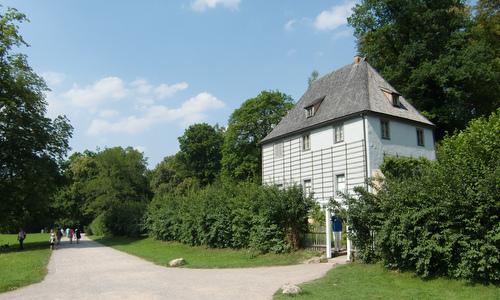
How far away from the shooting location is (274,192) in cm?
1983

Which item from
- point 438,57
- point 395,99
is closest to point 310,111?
point 395,99

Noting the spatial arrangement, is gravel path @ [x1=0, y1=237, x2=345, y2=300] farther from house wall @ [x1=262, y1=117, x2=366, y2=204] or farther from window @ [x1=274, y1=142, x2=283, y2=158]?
window @ [x1=274, y1=142, x2=283, y2=158]

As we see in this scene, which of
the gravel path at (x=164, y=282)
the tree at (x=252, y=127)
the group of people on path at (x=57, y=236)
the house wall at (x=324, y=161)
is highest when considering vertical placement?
the tree at (x=252, y=127)

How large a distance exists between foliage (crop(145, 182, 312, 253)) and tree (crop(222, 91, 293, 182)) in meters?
20.6

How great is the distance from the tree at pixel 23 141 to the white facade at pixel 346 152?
59.5ft

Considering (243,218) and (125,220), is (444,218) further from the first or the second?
(125,220)

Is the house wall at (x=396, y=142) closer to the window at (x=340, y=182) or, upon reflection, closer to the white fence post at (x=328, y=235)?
the window at (x=340, y=182)

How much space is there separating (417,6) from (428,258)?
28178 mm

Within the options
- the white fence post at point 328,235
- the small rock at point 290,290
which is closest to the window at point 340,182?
the white fence post at point 328,235

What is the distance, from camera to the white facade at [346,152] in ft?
87.5

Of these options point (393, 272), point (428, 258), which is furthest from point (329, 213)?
point (428, 258)

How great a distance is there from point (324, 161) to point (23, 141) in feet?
72.1

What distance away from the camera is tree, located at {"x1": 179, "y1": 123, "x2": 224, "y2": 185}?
66.9 meters

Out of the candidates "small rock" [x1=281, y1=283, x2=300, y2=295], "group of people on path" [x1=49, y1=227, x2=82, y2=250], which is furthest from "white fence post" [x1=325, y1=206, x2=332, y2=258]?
"group of people on path" [x1=49, y1=227, x2=82, y2=250]
